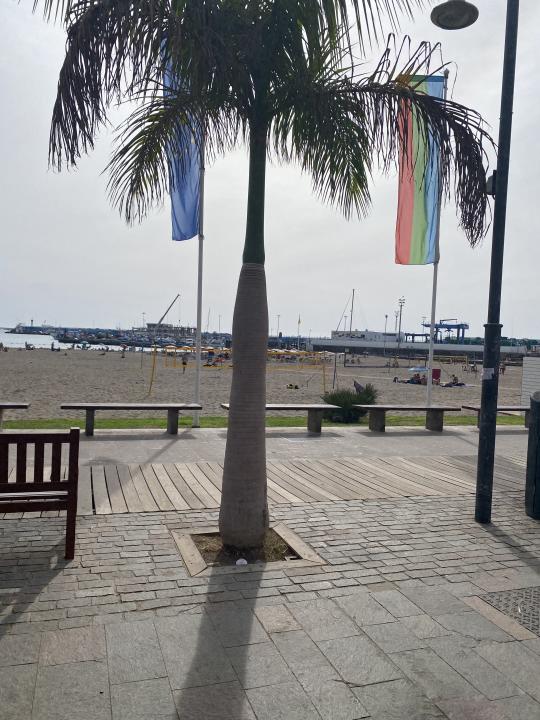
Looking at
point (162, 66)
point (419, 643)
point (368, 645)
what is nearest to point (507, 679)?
point (419, 643)

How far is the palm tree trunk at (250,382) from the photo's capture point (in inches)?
179

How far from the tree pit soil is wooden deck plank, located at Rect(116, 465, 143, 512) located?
995mm

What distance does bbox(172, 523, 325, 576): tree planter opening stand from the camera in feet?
14.1

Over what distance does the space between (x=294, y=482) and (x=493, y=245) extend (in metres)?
3.48

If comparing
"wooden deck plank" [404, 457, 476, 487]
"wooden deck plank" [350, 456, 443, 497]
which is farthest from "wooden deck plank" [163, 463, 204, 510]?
"wooden deck plank" [404, 457, 476, 487]

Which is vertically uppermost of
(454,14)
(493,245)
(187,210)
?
(454,14)

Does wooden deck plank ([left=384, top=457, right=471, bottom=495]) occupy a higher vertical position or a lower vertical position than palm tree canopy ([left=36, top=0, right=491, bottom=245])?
lower

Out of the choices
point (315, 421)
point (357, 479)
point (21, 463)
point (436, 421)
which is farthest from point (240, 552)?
point (436, 421)

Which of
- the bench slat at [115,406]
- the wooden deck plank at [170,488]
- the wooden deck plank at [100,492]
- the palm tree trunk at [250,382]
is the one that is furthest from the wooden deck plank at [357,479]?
the bench slat at [115,406]

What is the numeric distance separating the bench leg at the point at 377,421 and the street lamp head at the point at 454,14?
22.3ft

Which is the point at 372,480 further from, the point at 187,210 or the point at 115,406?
the point at 187,210

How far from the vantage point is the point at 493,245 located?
549 centimetres

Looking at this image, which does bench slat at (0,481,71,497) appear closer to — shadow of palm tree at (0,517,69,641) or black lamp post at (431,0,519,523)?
shadow of palm tree at (0,517,69,641)

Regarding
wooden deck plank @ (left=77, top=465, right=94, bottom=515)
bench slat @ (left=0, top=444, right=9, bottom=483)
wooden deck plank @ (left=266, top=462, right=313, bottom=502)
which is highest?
bench slat @ (left=0, top=444, right=9, bottom=483)
